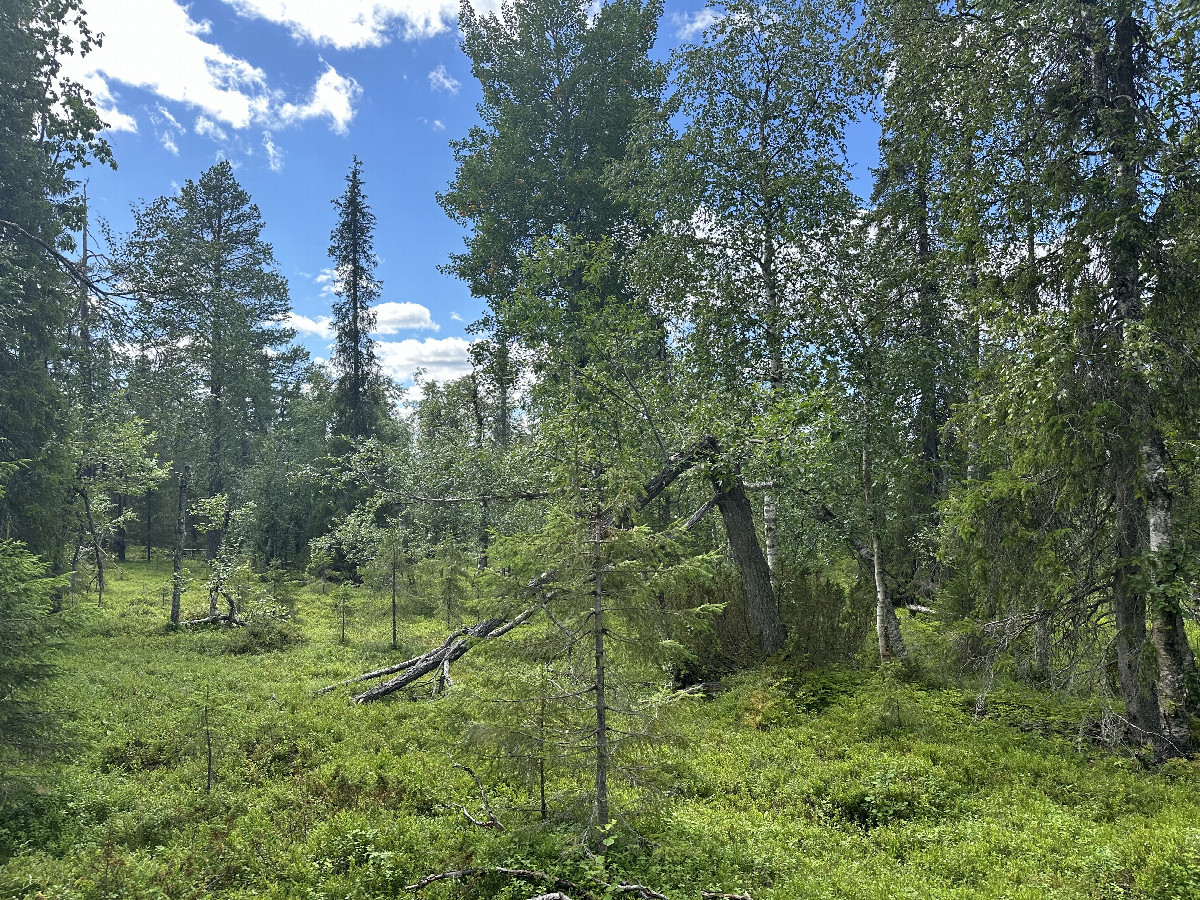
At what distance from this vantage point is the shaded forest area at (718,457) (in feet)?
17.4

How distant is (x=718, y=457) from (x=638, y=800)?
616 centimetres

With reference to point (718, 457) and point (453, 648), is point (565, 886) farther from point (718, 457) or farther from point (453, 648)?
point (718, 457)

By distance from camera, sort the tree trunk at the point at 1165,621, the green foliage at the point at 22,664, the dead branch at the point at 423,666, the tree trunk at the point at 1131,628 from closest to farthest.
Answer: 1. the green foliage at the point at 22,664
2. the tree trunk at the point at 1165,621
3. the tree trunk at the point at 1131,628
4. the dead branch at the point at 423,666

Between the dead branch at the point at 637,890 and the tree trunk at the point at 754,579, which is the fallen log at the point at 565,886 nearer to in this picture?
the dead branch at the point at 637,890

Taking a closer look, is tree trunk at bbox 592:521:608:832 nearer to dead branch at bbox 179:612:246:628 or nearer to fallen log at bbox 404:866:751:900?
fallen log at bbox 404:866:751:900

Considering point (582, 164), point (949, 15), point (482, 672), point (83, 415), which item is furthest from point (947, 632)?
point (83, 415)

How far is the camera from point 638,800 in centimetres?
511

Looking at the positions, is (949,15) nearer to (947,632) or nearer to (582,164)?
(947,632)

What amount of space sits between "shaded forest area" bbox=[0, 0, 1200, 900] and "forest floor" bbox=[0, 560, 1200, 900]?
68mm

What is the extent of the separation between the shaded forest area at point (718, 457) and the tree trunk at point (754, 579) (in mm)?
83

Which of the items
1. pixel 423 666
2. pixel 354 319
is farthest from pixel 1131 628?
pixel 354 319

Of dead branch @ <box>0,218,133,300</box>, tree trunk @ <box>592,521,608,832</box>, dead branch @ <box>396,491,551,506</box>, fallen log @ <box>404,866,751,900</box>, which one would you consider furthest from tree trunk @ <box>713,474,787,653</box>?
dead branch @ <box>0,218,133,300</box>

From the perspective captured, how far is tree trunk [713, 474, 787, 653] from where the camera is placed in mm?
11766

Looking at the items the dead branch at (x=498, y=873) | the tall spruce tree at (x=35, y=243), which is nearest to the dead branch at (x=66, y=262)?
the tall spruce tree at (x=35, y=243)
